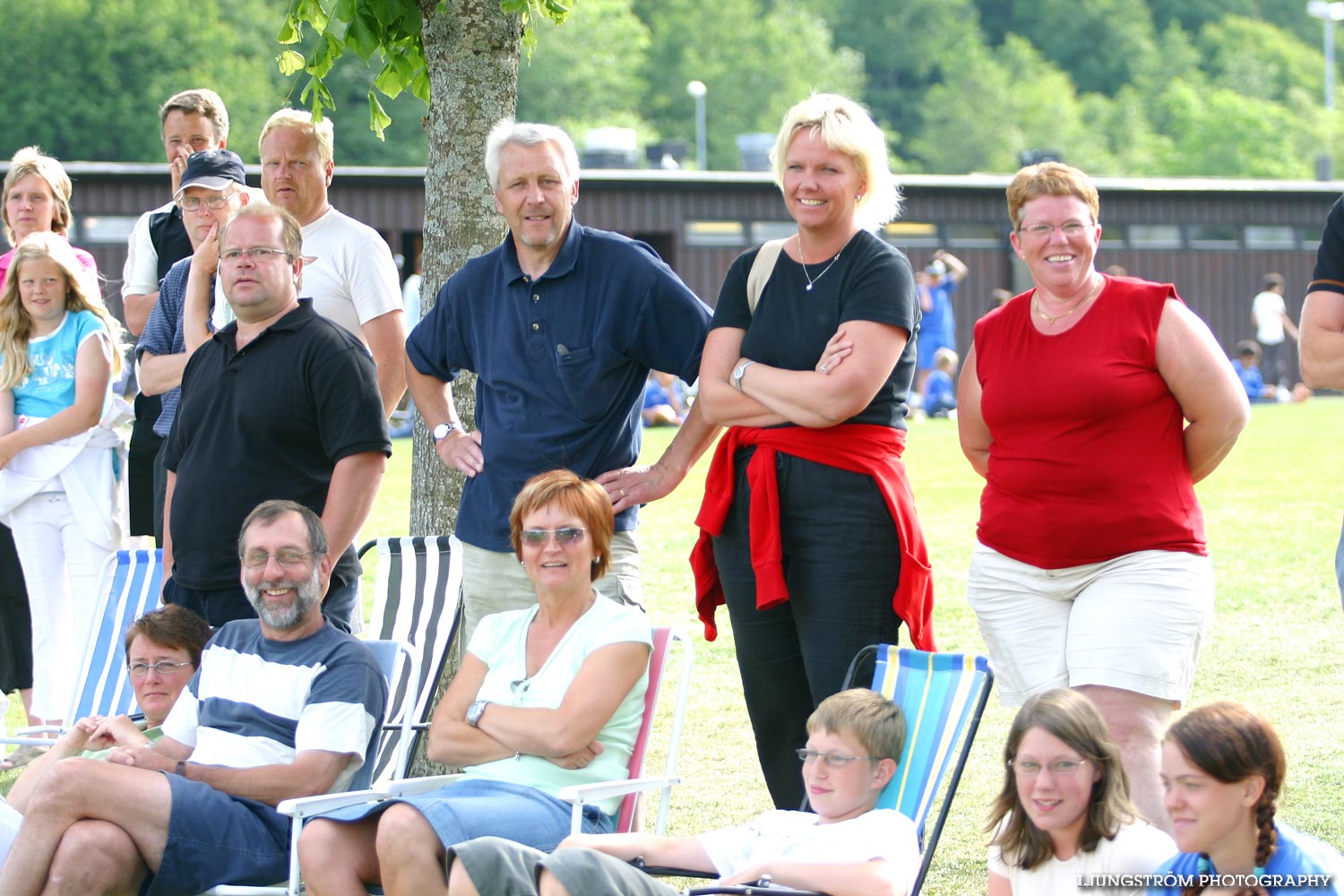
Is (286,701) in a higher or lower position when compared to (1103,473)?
lower

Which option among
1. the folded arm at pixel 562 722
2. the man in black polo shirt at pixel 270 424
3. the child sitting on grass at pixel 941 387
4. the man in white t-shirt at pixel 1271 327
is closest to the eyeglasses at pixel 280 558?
the man in black polo shirt at pixel 270 424

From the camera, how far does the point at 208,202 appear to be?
5.93 metres

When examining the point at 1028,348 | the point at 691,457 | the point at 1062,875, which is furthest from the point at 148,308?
the point at 1062,875

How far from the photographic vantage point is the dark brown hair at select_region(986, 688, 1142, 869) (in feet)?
10.7

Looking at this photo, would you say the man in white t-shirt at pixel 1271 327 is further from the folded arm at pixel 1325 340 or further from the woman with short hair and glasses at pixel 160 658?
the woman with short hair and glasses at pixel 160 658

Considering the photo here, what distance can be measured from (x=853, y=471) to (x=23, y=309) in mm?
3702

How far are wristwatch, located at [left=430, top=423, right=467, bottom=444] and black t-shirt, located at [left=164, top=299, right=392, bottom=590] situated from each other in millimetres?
234

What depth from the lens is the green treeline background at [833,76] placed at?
5769 centimetres

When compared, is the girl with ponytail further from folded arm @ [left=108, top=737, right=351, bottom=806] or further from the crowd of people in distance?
folded arm @ [left=108, top=737, right=351, bottom=806]

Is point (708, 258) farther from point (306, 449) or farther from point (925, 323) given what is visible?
point (306, 449)

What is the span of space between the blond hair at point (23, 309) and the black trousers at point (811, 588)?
3.17 metres

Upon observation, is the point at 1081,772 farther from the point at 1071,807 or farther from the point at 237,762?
the point at 237,762

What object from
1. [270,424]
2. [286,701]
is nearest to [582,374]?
[270,424]

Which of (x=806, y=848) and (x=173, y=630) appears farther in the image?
(x=173, y=630)
